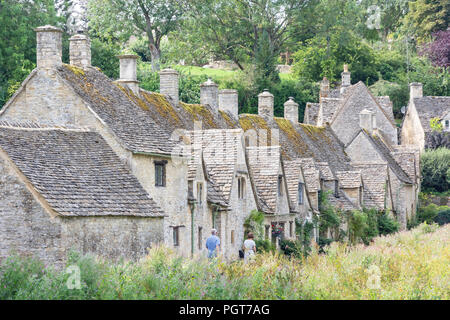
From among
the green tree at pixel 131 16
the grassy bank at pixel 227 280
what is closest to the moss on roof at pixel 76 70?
the grassy bank at pixel 227 280

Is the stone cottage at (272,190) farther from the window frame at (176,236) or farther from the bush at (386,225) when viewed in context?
the bush at (386,225)

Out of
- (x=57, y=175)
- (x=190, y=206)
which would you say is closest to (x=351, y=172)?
(x=190, y=206)

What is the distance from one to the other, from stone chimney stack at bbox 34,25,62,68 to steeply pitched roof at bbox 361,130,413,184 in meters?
32.1

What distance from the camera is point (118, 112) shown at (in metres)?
34.2

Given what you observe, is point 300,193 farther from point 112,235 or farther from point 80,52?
point 112,235

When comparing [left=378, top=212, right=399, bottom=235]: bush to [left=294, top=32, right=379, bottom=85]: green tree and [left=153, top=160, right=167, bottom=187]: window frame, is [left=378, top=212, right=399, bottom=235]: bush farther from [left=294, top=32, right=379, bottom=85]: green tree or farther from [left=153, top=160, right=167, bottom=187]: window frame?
[left=294, top=32, right=379, bottom=85]: green tree

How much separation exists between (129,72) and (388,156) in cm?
2928

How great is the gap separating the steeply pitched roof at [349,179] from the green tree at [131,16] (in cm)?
2579

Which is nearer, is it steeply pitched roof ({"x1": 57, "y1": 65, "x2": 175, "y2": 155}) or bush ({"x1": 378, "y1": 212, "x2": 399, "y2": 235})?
steeply pitched roof ({"x1": 57, "y1": 65, "x2": 175, "y2": 155})

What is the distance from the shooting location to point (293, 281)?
2311cm

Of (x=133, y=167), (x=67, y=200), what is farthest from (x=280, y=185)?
(x=67, y=200)

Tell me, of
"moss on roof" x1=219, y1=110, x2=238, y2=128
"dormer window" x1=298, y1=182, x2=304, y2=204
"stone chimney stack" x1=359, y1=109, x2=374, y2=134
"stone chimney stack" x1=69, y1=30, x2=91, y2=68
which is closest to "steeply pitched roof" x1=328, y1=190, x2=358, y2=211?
"dormer window" x1=298, y1=182, x2=304, y2=204

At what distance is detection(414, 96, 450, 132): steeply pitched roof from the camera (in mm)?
80438
